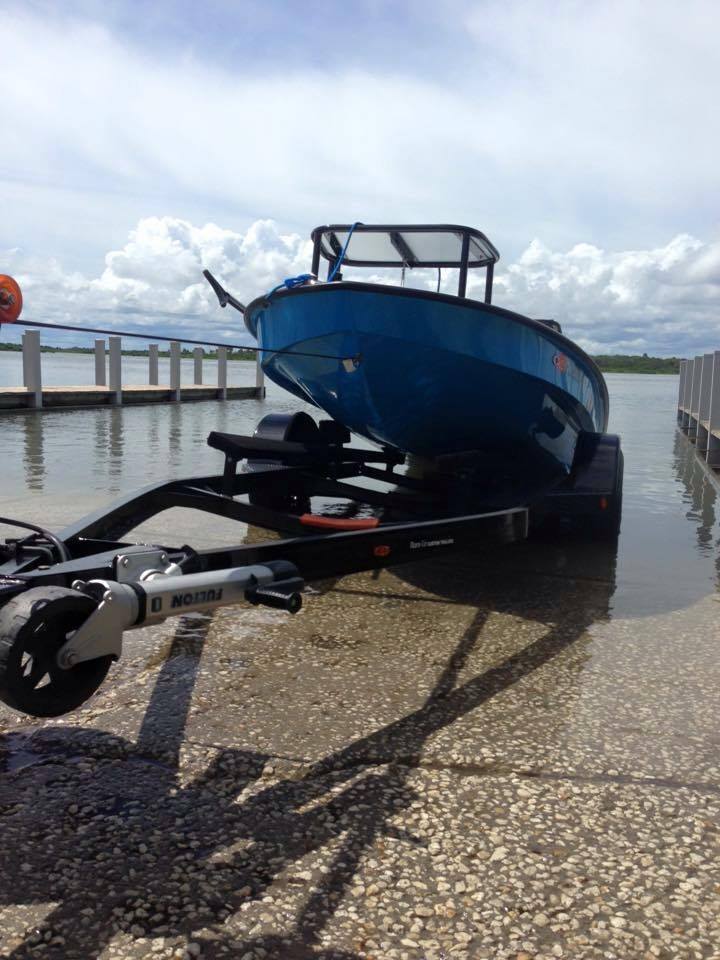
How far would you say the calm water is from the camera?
521 centimetres

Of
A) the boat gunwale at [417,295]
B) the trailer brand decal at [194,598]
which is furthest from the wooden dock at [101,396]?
the trailer brand decal at [194,598]

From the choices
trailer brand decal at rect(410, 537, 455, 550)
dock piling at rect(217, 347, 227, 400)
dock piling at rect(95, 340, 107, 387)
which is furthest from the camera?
dock piling at rect(217, 347, 227, 400)

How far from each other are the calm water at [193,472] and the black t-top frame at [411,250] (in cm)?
239

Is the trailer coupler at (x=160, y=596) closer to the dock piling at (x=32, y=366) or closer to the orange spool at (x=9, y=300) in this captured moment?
the orange spool at (x=9, y=300)

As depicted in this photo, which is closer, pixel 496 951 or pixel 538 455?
pixel 496 951

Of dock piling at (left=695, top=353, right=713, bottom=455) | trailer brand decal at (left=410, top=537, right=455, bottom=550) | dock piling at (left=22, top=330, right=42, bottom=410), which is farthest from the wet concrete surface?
dock piling at (left=22, top=330, right=42, bottom=410)

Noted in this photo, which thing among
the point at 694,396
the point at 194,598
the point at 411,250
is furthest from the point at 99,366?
the point at 194,598

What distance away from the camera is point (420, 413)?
530cm

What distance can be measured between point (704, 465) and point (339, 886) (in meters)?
10.9

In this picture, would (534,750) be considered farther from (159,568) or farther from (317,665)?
(159,568)

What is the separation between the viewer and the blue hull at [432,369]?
4766mm

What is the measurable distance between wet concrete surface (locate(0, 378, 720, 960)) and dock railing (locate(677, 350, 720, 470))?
766cm

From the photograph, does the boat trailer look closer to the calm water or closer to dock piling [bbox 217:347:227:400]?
the calm water

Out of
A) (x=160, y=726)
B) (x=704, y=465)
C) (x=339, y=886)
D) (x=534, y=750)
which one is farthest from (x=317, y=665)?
(x=704, y=465)
